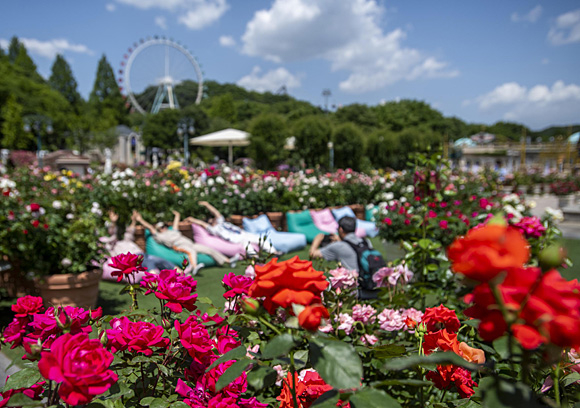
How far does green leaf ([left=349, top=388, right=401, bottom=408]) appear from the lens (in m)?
0.63

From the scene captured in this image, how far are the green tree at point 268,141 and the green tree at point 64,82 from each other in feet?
152

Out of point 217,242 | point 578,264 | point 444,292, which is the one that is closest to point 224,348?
point 444,292

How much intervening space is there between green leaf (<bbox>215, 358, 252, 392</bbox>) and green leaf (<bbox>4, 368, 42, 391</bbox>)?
0.44m

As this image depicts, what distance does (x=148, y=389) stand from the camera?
107 centimetres

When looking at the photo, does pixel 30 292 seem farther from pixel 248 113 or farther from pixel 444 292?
pixel 248 113

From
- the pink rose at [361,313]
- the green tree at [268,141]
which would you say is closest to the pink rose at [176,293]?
the pink rose at [361,313]

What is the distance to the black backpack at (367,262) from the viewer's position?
3.43 m

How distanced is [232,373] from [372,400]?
0.24m

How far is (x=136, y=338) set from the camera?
921 mm

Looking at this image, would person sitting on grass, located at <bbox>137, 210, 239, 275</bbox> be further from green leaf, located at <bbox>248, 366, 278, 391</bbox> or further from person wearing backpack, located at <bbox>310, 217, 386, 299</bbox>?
green leaf, located at <bbox>248, 366, 278, 391</bbox>

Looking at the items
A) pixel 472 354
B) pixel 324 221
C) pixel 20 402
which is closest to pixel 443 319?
pixel 472 354

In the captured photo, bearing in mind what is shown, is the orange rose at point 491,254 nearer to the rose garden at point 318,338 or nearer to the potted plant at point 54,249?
the rose garden at point 318,338

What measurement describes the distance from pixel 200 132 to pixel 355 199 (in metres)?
29.5

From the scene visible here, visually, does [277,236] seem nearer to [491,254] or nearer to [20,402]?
[20,402]
